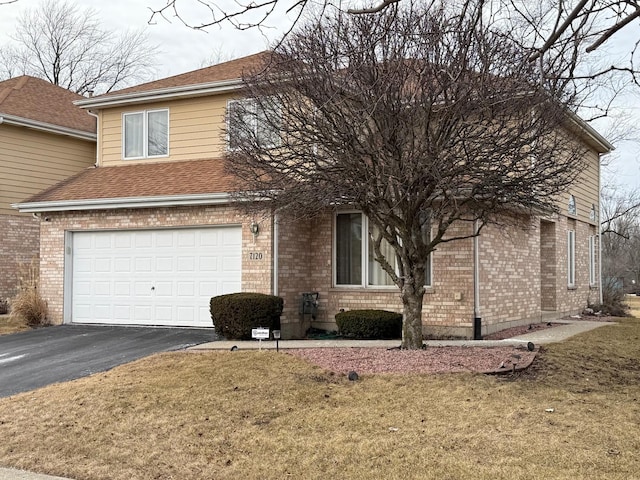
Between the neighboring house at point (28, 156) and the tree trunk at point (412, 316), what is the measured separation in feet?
40.7

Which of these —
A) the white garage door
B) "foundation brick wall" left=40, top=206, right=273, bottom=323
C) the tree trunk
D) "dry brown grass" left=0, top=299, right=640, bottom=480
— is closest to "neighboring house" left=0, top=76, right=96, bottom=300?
"foundation brick wall" left=40, top=206, right=273, bottom=323

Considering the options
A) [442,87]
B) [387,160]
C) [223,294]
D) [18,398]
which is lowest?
[18,398]

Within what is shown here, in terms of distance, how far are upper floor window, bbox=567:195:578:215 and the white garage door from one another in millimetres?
10310

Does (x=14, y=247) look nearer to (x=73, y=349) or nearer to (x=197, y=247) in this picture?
(x=197, y=247)

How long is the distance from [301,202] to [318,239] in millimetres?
4419

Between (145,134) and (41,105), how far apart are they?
18.9 feet

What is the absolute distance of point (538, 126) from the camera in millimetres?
9648

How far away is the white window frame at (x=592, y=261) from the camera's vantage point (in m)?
22.3

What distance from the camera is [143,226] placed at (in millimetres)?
15336

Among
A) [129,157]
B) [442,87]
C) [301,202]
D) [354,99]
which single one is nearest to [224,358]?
[301,202]

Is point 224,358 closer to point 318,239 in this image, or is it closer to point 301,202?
point 301,202

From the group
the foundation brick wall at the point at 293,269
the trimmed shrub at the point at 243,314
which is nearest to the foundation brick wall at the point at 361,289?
the foundation brick wall at the point at 293,269

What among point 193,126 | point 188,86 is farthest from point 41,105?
point 188,86

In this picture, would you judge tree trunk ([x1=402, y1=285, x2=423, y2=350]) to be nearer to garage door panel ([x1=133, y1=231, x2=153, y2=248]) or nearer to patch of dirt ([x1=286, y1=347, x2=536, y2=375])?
patch of dirt ([x1=286, y1=347, x2=536, y2=375])
